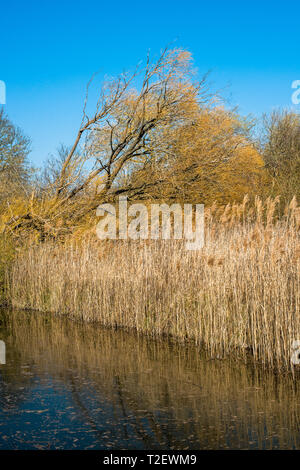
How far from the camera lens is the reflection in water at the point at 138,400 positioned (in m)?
3.34

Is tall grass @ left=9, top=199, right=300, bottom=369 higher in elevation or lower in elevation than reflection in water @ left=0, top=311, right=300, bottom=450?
higher

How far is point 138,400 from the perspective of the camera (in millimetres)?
4168

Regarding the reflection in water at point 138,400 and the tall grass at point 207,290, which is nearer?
the reflection in water at point 138,400

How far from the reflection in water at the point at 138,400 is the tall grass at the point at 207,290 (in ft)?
1.18

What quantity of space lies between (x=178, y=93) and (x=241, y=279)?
7308mm

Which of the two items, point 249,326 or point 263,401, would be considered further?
point 249,326

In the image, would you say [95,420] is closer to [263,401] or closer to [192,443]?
[192,443]

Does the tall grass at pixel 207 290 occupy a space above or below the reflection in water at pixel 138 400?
above

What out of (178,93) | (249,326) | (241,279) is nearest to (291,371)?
(249,326)

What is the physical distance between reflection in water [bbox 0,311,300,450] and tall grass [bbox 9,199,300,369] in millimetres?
359

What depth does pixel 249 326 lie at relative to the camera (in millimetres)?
5359

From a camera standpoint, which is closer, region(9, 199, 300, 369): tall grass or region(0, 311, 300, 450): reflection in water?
region(0, 311, 300, 450): reflection in water

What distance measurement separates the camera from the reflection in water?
334cm
